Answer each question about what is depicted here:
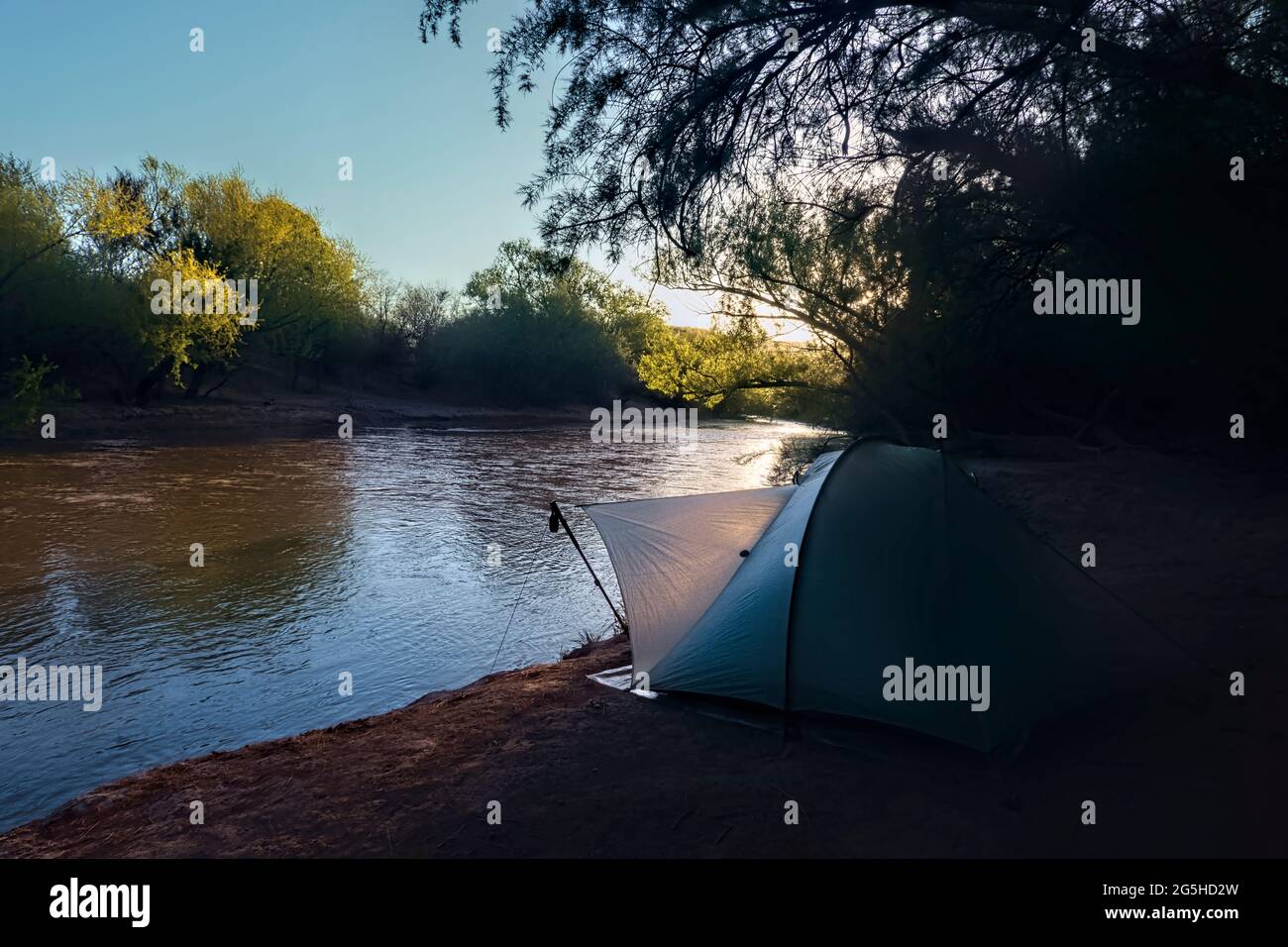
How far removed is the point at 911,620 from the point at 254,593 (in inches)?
371

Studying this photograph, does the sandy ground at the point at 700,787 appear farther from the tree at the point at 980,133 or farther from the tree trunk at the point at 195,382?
the tree trunk at the point at 195,382

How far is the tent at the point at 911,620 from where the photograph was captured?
495 cm

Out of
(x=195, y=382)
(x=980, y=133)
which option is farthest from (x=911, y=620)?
(x=195, y=382)

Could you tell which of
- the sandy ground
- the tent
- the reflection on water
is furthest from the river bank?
the tent

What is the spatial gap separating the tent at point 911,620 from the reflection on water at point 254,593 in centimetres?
386

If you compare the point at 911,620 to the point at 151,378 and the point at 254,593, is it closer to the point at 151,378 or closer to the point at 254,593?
the point at 254,593

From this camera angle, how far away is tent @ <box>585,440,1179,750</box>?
195 inches

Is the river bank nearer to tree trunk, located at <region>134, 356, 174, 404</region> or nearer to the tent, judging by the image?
tree trunk, located at <region>134, 356, 174, 404</region>

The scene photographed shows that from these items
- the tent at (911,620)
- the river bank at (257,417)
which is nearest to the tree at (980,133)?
the tent at (911,620)

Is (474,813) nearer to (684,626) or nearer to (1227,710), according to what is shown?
(684,626)

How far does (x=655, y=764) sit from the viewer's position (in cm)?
491

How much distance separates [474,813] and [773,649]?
2205mm

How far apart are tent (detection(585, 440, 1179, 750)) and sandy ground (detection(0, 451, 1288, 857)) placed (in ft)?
0.82
